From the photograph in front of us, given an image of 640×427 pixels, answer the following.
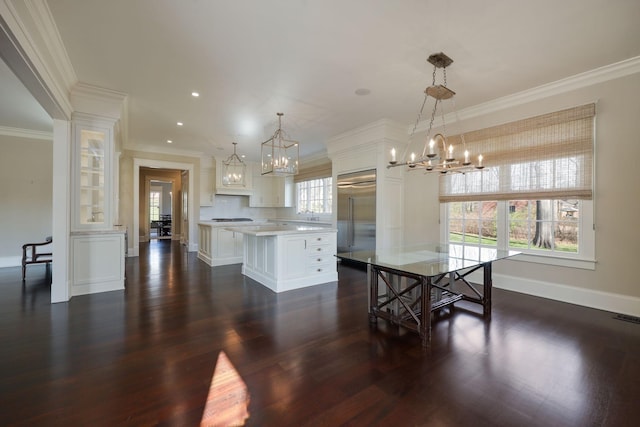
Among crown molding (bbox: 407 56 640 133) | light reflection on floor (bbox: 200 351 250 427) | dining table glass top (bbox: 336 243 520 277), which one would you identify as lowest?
light reflection on floor (bbox: 200 351 250 427)

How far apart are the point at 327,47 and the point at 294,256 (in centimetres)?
264

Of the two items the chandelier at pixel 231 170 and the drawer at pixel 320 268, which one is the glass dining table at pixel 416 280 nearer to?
the drawer at pixel 320 268

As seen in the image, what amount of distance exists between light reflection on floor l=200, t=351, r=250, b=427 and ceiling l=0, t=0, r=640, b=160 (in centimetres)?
275

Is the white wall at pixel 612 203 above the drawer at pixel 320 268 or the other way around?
above

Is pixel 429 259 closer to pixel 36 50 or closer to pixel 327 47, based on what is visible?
pixel 327 47

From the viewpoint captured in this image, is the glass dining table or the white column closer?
the glass dining table

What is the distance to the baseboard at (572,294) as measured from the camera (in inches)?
117

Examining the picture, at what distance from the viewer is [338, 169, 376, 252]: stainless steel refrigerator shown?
5.19 m

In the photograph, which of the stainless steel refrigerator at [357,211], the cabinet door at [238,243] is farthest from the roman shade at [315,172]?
the cabinet door at [238,243]

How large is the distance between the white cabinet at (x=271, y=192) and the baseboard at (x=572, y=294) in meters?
5.95

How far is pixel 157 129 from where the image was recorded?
5250mm

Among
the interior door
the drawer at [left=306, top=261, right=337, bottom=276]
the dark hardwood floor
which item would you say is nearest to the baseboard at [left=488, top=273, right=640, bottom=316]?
the dark hardwood floor

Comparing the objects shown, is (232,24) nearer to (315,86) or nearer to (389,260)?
(315,86)

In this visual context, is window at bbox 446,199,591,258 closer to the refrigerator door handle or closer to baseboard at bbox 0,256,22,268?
the refrigerator door handle
